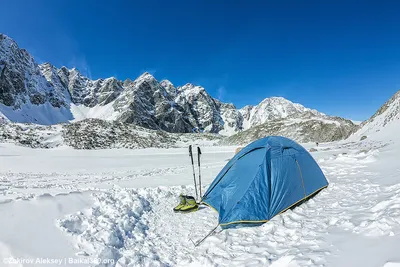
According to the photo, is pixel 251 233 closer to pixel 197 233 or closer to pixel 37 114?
pixel 197 233

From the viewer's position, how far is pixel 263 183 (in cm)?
663

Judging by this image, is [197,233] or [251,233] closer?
[251,233]

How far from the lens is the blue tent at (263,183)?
6215mm

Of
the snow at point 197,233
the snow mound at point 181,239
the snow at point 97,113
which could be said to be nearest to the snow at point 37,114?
the snow at point 97,113

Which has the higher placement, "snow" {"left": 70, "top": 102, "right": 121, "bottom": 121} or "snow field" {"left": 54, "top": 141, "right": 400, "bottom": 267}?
"snow" {"left": 70, "top": 102, "right": 121, "bottom": 121}

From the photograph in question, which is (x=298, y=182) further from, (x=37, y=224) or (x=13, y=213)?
(x=13, y=213)

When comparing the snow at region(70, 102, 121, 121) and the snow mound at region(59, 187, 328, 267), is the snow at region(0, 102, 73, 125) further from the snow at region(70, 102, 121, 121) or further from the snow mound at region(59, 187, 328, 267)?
the snow mound at region(59, 187, 328, 267)

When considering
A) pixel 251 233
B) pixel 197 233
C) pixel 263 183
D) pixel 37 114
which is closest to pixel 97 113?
pixel 37 114

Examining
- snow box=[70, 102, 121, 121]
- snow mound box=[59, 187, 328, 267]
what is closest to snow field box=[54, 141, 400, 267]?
snow mound box=[59, 187, 328, 267]

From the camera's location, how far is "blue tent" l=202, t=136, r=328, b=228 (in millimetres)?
6215

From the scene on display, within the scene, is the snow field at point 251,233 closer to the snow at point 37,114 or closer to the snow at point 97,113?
the snow at point 37,114

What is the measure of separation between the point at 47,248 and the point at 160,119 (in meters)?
192

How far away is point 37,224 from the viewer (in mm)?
4969

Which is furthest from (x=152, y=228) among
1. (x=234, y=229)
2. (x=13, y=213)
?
(x=13, y=213)
